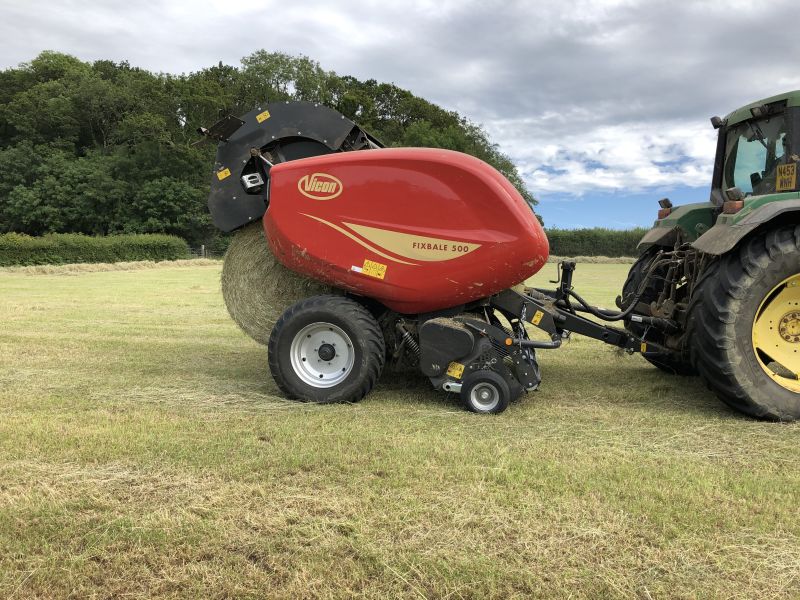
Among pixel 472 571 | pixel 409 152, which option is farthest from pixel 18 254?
pixel 472 571

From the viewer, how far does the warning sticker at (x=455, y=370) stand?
414 centimetres

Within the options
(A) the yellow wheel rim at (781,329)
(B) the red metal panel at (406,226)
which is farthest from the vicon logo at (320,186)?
(A) the yellow wheel rim at (781,329)

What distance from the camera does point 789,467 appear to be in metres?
3.01

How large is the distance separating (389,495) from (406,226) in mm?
2033

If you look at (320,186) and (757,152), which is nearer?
(320,186)

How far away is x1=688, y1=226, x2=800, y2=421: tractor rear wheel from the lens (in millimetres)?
3773

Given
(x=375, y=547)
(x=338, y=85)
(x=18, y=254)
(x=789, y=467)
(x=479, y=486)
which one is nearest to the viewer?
(x=375, y=547)

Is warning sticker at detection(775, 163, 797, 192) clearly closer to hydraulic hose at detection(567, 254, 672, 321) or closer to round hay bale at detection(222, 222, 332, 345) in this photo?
hydraulic hose at detection(567, 254, 672, 321)

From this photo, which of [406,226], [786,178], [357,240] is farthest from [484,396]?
[786,178]

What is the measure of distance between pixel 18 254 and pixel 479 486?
104 feet

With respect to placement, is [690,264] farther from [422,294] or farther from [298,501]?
[298,501]

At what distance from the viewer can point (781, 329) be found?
3984mm

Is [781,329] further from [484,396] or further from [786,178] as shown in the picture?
[484,396]

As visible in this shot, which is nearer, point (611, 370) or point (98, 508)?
point (98, 508)
